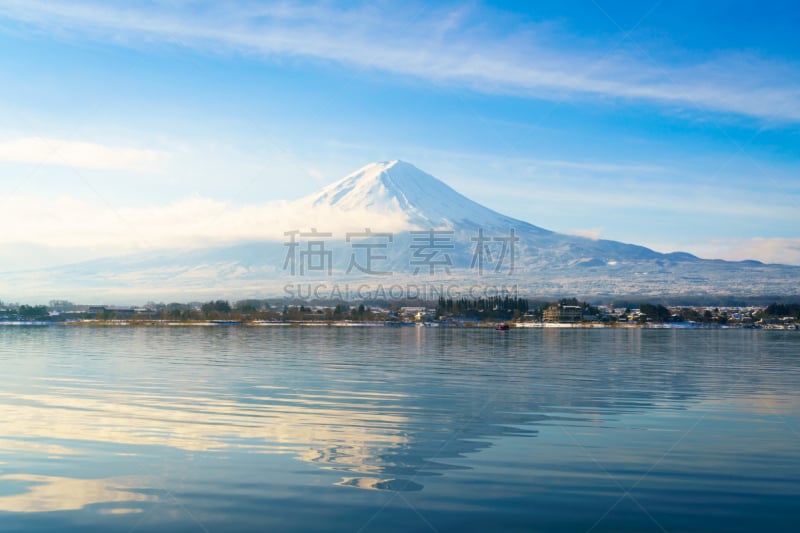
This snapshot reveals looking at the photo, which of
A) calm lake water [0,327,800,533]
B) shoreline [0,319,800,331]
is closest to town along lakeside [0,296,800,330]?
shoreline [0,319,800,331]

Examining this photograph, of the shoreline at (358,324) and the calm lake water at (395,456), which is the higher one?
the calm lake water at (395,456)

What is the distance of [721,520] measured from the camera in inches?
327

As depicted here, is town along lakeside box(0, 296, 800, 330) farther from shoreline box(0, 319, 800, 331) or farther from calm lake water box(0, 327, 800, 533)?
calm lake water box(0, 327, 800, 533)

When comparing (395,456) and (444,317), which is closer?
(395,456)

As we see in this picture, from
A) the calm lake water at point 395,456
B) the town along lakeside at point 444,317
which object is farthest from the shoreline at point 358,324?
the calm lake water at point 395,456

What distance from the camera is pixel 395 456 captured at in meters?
11.4

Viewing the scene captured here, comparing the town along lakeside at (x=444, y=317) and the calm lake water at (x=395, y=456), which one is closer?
the calm lake water at (x=395, y=456)

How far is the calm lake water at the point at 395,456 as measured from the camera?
8430 mm

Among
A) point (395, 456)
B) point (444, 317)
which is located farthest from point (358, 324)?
point (395, 456)

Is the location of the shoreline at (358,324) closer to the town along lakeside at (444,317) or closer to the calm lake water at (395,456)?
the town along lakeside at (444,317)

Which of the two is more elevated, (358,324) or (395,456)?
(395,456)

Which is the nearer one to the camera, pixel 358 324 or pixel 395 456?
pixel 395 456

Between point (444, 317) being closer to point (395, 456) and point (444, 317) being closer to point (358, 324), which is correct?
point (358, 324)

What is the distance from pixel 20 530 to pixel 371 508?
3.81 metres
